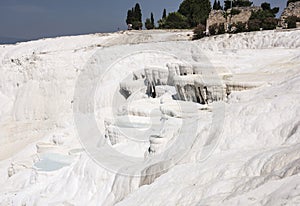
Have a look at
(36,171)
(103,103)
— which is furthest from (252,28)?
(36,171)

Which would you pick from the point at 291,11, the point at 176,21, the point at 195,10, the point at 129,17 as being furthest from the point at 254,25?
the point at 129,17

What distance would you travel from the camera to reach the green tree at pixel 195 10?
34.5 metres

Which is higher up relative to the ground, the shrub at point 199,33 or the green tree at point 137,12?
the green tree at point 137,12

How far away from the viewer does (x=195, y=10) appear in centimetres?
3566

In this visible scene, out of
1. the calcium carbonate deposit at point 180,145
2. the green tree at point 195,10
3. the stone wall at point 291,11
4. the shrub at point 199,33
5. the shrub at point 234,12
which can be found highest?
the green tree at point 195,10

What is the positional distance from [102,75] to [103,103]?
371 centimetres

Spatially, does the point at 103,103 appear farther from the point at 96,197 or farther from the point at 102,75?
the point at 96,197

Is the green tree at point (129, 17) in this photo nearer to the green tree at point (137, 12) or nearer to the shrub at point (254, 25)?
the green tree at point (137, 12)

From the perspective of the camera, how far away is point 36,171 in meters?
8.67

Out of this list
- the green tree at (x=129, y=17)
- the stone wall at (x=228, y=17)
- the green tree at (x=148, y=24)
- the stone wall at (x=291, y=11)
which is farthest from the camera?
the green tree at (x=129, y=17)

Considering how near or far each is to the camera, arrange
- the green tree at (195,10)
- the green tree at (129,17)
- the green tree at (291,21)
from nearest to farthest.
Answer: the green tree at (291,21), the green tree at (195,10), the green tree at (129,17)

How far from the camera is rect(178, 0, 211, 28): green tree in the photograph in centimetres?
3453

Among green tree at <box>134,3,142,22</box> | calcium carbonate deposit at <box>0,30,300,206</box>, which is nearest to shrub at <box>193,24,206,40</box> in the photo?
calcium carbonate deposit at <box>0,30,300,206</box>

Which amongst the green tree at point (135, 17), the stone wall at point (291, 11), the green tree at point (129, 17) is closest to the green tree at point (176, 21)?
the green tree at point (135, 17)
